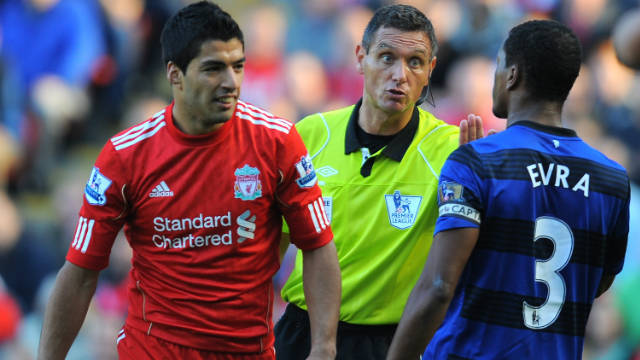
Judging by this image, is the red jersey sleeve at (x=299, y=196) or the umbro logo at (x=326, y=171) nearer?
the red jersey sleeve at (x=299, y=196)

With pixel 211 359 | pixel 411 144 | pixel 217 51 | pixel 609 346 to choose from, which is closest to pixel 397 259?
pixel 411 144

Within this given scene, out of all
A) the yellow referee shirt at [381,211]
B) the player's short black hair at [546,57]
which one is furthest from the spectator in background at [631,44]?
the yellow referee shirt at [381,211]

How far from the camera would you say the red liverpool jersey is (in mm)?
3744

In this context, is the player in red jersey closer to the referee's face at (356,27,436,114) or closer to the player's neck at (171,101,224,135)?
the player's neck at (171,101,224,135)

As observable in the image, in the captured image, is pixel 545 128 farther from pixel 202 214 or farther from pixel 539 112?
pixel 202 214

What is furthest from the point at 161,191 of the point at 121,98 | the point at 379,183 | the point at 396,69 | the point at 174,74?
the point at 121,98

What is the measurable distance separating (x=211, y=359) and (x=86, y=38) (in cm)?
547

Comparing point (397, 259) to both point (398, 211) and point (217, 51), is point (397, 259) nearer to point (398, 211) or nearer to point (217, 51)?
point (398, 211)

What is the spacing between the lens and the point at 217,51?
12.2ft

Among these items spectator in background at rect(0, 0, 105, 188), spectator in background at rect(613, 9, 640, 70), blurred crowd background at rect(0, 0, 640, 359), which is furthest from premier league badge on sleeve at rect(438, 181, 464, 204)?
spectator in background at rect(0, 0, 105, 188)

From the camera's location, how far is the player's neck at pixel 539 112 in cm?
334

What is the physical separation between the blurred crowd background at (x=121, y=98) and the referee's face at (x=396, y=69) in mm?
3643

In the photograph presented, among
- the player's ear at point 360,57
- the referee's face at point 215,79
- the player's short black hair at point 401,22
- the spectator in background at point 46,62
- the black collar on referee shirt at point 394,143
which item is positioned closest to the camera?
the referee's face at point 215,79

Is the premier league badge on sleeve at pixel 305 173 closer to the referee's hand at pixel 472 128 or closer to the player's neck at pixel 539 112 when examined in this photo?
the referee's hand at pixel 472 128
